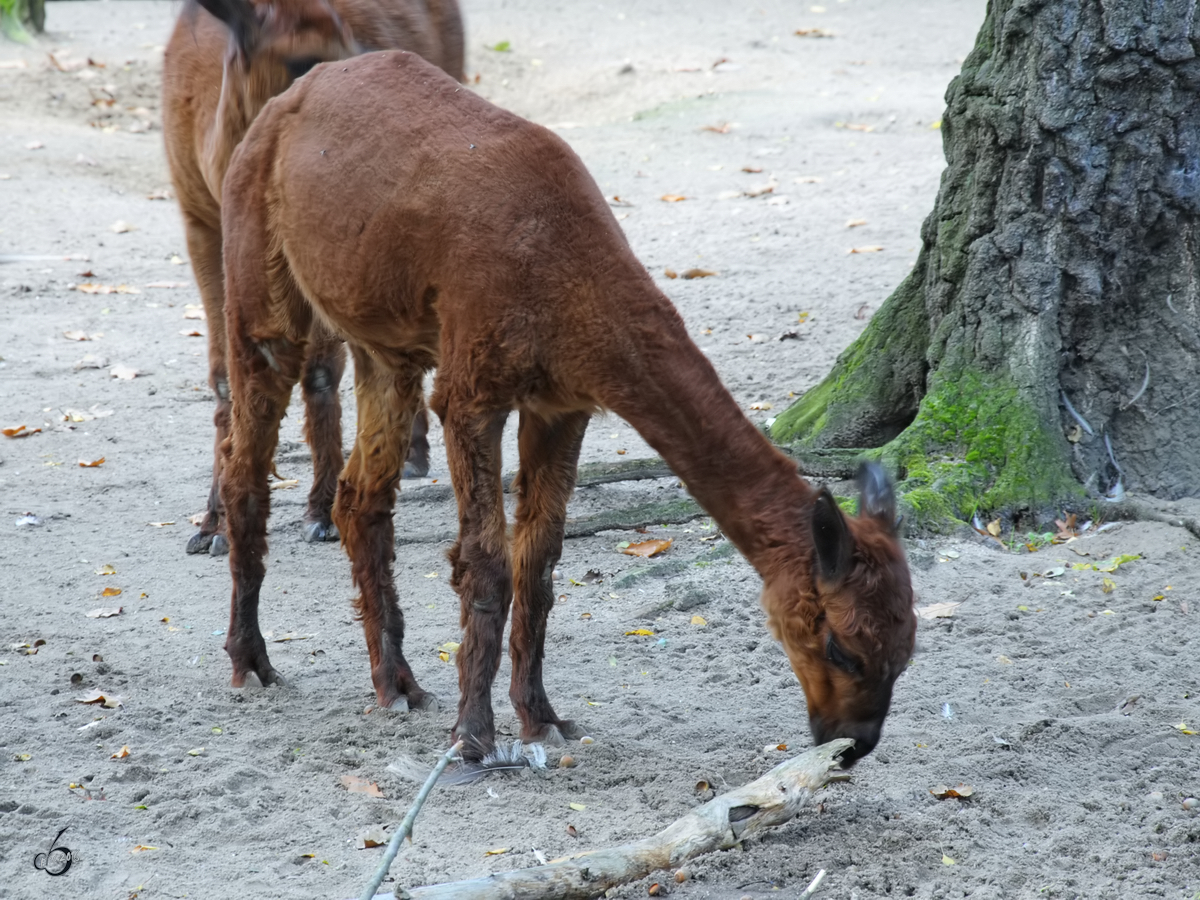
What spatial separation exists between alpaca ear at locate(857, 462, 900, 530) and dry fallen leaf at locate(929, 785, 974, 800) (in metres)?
0.82

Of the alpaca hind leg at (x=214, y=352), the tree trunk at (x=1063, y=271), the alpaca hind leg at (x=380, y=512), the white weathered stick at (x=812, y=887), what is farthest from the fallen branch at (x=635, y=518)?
the white weathered stick at (x=812, y=887)

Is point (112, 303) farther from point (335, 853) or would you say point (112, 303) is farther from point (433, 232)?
point (335, 853)

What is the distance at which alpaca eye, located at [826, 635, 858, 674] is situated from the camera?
11.6 feet

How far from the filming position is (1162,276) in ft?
17.9

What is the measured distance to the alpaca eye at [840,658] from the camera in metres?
3.54

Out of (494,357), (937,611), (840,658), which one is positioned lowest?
(937,611)

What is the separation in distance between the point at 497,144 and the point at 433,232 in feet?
1.14

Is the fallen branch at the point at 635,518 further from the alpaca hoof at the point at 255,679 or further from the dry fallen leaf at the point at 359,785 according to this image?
the dry fallen leaf at the point at 359,785

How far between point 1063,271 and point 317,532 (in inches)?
146

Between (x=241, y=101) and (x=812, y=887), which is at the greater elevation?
→ (x=241, y=101)

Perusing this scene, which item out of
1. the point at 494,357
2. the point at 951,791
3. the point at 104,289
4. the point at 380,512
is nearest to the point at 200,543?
the point at 380,512

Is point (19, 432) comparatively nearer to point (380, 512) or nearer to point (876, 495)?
point (380, 512)

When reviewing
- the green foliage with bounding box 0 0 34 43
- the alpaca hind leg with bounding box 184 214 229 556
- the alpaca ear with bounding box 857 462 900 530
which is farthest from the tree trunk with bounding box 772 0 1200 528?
the green foliage with bounding box 0 0 34 43

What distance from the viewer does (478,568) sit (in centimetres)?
403
